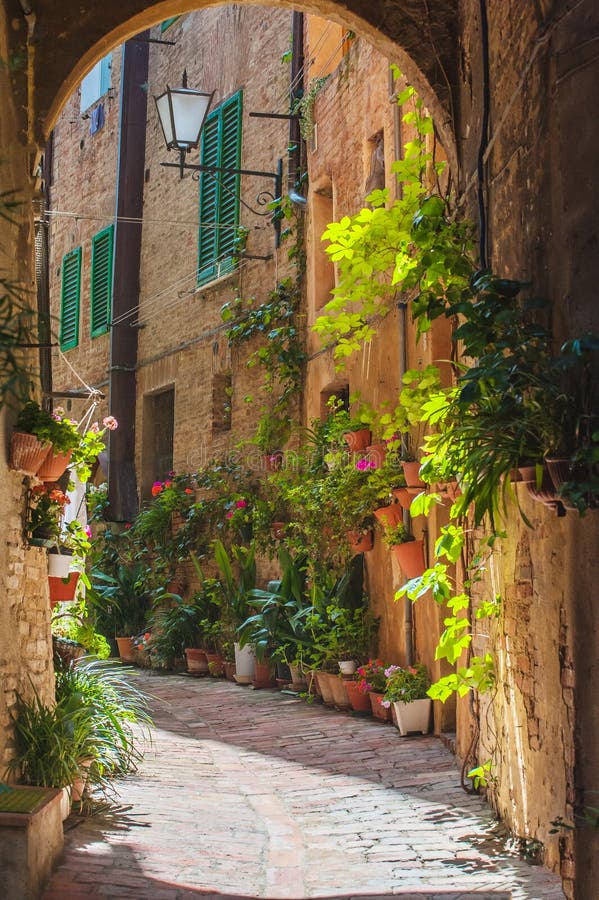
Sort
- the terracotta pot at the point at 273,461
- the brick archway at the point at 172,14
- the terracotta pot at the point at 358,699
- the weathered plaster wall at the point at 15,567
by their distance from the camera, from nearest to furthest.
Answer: the weathered plaster wall at the point at 15,567 < the brick archway at the point at 172,14 < the terracotta pot at the point at 358,699 < the terracotta pot at the point at 273,461

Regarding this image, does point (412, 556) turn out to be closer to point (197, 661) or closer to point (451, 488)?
Answer: point (451, 488)

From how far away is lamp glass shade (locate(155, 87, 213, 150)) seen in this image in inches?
428

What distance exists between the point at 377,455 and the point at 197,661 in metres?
3.93

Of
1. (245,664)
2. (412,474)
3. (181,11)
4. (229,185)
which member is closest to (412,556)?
(412,474)

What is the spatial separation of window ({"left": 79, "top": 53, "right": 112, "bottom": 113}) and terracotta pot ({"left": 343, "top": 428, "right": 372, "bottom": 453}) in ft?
30.1

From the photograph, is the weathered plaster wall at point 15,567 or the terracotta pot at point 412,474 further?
the terracotta pot at point 412,474

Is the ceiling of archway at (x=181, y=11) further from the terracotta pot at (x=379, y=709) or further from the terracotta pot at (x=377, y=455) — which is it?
the terracotta pot at (x=379, y=709)

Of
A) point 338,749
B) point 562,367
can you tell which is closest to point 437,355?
point 338,749

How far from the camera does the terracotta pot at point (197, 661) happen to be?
1152 centimetres

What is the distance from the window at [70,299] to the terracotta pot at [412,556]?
Result: 388 inches

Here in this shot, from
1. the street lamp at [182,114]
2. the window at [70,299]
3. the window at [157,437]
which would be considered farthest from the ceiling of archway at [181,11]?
the window at [70,299]

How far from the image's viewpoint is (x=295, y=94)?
11625 mm

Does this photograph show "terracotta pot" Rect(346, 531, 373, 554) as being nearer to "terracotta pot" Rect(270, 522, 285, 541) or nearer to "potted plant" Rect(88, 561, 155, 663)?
"terracotta pot" Rect(270, 522, 285, 541)

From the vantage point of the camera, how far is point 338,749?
7410mm
